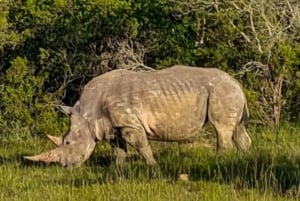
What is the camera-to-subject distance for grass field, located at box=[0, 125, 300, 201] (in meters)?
7.93

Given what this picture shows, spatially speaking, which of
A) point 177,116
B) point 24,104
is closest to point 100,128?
point 177,116

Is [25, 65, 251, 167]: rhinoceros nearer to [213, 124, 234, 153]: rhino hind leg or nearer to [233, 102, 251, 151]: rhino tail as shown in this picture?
[213, 124, 234, 153]: rhino hind leg

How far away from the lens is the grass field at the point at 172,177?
7934 mm

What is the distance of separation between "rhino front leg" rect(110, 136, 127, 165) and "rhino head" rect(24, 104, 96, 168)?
0.32 m

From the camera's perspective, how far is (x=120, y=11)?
14711mm

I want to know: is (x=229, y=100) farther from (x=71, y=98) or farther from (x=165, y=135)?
(x=71, y=98)

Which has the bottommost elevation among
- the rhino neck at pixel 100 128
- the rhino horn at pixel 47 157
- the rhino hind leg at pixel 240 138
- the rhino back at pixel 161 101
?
the rhino horn at pixel 47 157

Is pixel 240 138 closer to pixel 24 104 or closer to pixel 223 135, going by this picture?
pixel 223 135

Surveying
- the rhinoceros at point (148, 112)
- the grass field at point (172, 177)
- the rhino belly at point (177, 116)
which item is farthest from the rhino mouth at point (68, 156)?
the rhino belly at point (177, 116)

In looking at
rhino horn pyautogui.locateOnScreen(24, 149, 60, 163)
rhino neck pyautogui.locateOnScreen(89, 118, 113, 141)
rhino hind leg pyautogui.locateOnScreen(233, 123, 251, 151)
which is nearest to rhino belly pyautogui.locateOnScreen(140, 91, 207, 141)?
rhino neck pyautogui.locateOnScreen(89, 118, 113, 141)

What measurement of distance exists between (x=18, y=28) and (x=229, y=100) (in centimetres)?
554

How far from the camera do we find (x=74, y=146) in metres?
10.8

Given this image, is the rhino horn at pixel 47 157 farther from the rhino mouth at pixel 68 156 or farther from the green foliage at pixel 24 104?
the green foliage at pixel 24 104

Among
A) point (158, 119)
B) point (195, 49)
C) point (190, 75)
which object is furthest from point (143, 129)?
point (195, 49)
